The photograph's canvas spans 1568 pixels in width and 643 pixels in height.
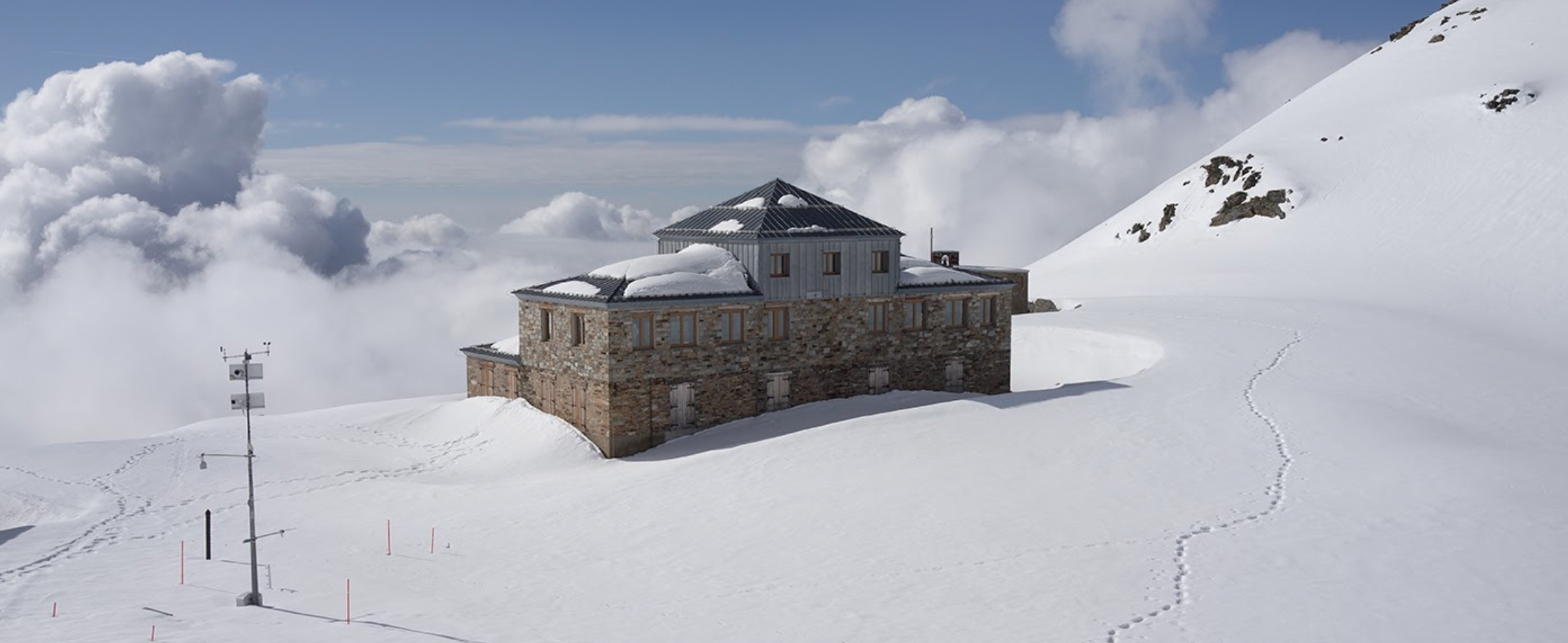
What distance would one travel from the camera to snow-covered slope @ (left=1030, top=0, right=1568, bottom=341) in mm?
76562

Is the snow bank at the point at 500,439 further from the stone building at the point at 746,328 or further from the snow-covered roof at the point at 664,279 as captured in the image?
the snow-covered roof at the point at 664,279

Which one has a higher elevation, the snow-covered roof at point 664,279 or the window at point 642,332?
the snow-covered roof at point 664,279

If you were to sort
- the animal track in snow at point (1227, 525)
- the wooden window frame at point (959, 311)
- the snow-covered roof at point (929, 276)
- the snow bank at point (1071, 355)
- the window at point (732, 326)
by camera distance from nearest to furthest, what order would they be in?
the animal track in snow at point (1227, 525), the window at point (732, 326), the snow-covered roof at point (929, 276), the wooden window frame at point (959, 311), the snow bank at point (1071, 355)

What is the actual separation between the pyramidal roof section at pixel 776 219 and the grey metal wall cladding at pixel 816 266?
291 mm

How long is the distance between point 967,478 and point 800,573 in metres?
7.59

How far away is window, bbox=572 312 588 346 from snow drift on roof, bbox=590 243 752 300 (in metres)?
1.81

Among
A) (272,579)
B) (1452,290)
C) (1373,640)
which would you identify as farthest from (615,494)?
(1452,290)

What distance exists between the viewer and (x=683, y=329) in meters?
42.1

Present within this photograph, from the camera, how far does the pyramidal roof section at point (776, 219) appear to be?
44.9m

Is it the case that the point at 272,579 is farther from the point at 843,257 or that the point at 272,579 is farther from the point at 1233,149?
the point at 1233,149

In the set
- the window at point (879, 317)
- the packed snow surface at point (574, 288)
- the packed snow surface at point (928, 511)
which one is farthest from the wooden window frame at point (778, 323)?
the packed snow surface at point (574, 288)

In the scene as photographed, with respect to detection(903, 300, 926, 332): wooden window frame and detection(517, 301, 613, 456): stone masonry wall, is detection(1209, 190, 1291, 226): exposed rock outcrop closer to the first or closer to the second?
detection(903, 300, 926, 332): wooden window frame

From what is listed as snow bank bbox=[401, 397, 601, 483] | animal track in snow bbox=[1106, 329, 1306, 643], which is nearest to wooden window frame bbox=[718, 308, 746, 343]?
snow bank bbox=[401, 397, 601, 483]

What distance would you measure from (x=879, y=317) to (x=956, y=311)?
3.66 metres
